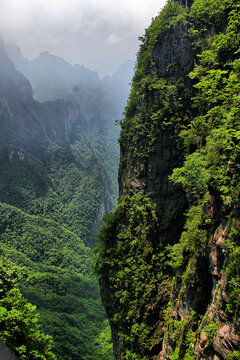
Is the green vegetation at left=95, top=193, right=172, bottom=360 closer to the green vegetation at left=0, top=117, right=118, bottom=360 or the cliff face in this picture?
the cliff face

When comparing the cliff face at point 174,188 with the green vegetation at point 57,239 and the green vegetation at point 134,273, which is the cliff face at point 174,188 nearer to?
the green vegetation at point 134,273

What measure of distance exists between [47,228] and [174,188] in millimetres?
52880

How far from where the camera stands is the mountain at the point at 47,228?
12536mm

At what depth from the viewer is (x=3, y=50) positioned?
4038 inches

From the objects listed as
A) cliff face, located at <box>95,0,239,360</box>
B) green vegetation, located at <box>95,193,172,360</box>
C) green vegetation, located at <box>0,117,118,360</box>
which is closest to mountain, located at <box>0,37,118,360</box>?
green vegetation, located at <box>0,117,118,360</box>

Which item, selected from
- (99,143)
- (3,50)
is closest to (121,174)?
(3,50)

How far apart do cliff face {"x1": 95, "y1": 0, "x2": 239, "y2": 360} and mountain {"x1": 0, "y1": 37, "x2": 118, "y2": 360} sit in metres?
3.57

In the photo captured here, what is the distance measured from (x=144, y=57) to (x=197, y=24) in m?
3.71

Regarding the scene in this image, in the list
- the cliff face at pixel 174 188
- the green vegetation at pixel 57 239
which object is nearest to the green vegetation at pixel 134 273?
the cliff face at pixel 174 188

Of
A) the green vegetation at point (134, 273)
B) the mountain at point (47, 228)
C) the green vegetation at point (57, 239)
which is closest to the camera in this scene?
the green vegetation at point (134, 273)

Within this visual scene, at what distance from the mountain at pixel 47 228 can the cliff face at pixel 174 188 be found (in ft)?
11.7

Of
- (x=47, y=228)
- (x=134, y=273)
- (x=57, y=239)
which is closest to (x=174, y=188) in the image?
(x=134, y=273)

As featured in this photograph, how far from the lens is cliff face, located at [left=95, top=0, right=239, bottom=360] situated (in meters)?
7.47

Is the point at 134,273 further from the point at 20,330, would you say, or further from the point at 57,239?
the point at 57,239
